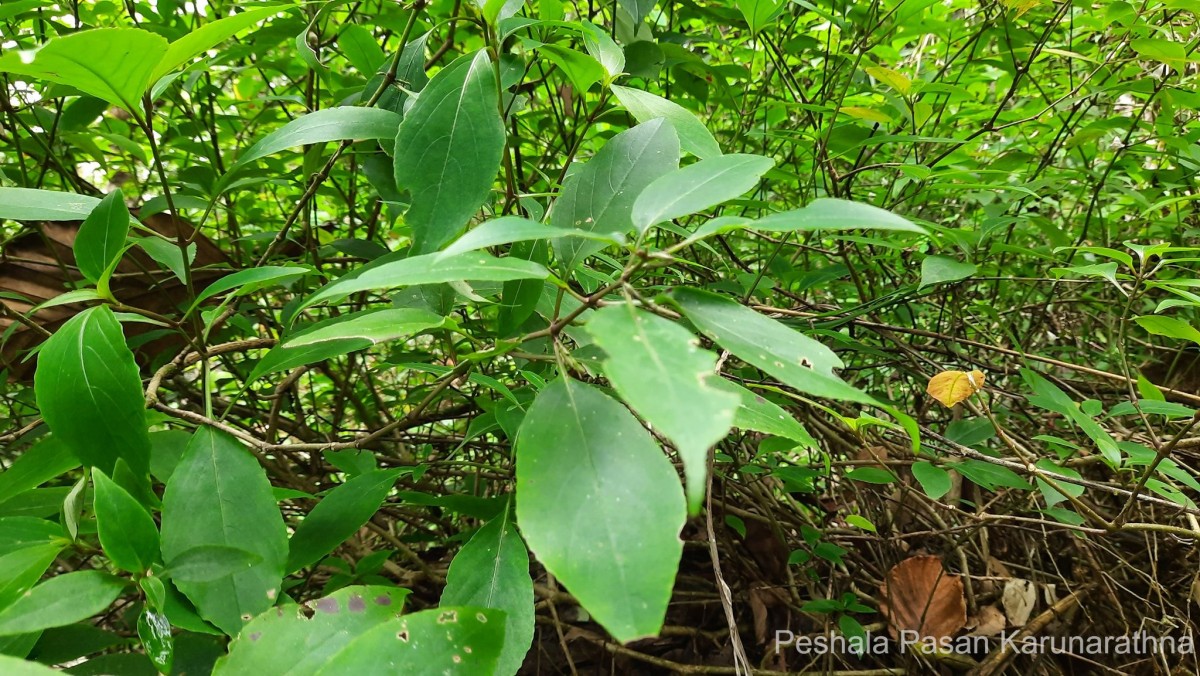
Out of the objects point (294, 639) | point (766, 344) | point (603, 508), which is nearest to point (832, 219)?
point (766, 344)

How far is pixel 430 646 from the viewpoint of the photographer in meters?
0.36

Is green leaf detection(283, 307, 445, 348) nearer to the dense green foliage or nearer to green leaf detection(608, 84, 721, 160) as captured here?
the dense green foliage

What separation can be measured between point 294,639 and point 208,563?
0.24 feet

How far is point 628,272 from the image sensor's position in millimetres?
319

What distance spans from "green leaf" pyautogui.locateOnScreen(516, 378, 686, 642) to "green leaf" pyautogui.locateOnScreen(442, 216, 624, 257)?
0.09 meters

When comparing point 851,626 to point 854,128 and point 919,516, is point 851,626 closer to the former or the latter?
point 919,516

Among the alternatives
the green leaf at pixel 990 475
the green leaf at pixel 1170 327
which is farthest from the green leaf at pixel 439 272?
the green leaf at pixel 1170 327

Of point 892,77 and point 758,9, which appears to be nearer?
point 758,9

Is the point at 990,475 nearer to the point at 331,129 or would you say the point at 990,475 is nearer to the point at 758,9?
the point at 758,9

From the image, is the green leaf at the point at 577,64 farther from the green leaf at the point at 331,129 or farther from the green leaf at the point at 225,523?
the green leaf at the point at 225,523

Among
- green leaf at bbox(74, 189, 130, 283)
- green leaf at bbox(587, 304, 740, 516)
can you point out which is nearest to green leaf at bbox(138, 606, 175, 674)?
green leaf at bbox(74, 189, 130, 283)

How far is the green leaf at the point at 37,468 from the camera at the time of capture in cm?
46

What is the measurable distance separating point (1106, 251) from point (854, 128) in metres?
0.39

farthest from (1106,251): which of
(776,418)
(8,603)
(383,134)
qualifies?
(8,603)
